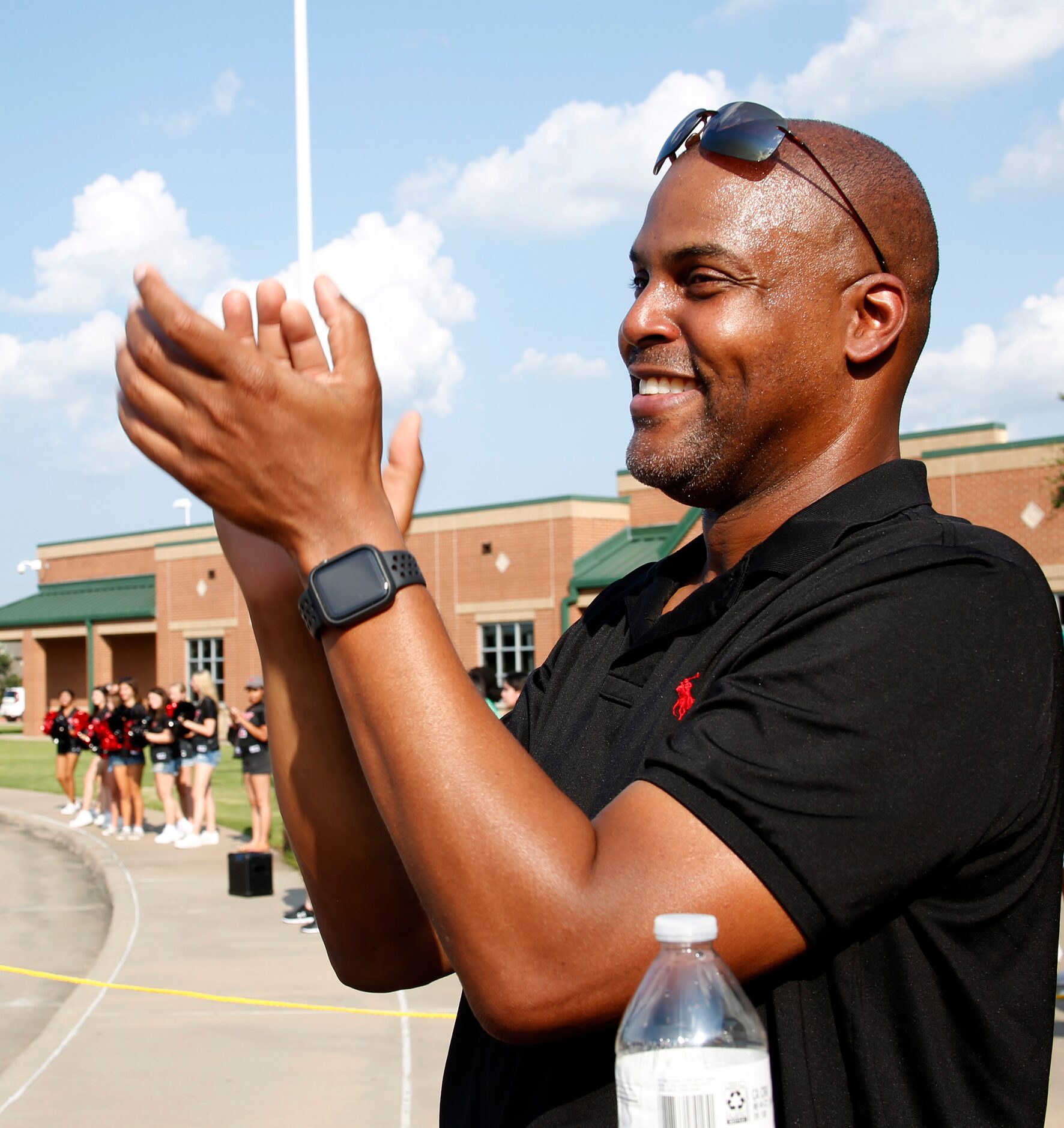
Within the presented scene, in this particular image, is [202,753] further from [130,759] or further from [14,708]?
[14,708]

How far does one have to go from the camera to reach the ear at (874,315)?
1.76 meters

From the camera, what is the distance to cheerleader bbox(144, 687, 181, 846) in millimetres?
16484

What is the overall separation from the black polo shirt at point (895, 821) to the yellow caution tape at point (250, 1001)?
6.80 meters

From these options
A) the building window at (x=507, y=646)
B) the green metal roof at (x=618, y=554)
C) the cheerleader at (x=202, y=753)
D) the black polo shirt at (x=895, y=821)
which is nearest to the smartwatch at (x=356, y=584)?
the black polo shirt at (x=895, y=821)

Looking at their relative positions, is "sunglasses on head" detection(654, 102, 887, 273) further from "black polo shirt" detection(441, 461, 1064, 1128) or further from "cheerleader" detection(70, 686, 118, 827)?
"cheerleader" detection(70, 686, 118, 827)

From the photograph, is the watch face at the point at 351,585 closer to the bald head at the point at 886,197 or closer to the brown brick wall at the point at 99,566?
the bald head at the point at 886,197

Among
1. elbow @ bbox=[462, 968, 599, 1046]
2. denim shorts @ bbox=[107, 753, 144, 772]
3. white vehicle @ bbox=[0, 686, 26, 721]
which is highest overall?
elbow @ bbox=[462, 968, 599, 1046]

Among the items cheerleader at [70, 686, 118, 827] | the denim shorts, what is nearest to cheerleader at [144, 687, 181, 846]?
the denim shorts

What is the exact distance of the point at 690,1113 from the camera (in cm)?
106

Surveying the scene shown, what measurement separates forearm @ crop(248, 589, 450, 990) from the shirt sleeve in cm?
55

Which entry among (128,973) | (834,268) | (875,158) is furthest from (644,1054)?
(128,973)

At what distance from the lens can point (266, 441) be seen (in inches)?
52.8

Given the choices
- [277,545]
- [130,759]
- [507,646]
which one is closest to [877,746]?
[277,545]

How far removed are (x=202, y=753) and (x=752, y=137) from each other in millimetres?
15048
